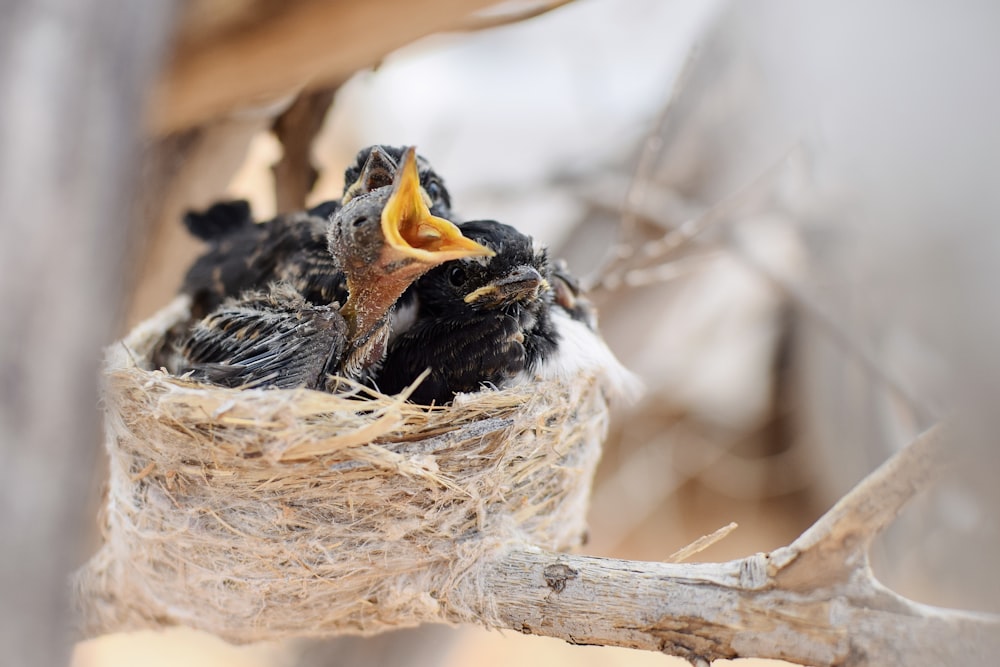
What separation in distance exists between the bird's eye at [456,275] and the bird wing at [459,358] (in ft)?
0.24

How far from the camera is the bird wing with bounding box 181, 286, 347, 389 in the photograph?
3.72 ft

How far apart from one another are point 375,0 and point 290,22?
0.41ft

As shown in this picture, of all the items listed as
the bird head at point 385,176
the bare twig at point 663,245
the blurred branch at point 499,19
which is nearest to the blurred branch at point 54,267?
the bird head at point 385,176

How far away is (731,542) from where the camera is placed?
341cm

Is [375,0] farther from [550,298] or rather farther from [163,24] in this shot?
[163,24]

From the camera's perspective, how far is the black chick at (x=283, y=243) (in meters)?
1.33

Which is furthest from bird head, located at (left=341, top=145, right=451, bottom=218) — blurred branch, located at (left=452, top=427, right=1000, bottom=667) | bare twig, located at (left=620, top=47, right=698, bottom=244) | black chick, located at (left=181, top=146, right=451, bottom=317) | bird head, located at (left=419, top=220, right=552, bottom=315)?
blurred branch, located at (left=452, top=427, right=1000, bottom=667)

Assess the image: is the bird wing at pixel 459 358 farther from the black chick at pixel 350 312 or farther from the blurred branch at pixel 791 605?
the blurred branch at pixel 791 605

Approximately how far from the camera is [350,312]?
4.00 feet

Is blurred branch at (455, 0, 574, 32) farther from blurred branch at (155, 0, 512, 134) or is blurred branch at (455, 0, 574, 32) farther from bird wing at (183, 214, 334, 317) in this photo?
bird wing at (183, 214, 334, 317)

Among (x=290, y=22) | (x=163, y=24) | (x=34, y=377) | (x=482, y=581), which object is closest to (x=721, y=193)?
(x=290, y=22)

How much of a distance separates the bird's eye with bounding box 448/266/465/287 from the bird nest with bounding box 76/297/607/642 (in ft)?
0.90

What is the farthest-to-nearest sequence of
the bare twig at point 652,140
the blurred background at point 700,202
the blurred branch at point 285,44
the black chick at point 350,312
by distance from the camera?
the bare twig at point 652,140
the blurred branch at point 285,44
the black chick at point 350,312
the blurred background at point 700,202

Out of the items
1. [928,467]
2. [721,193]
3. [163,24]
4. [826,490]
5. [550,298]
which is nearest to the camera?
[163,24]
